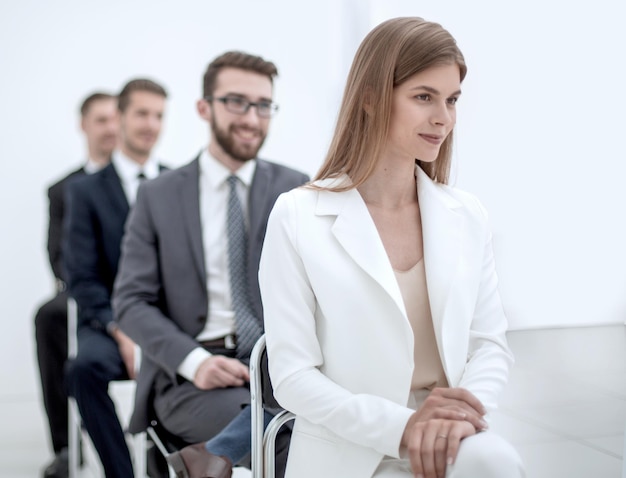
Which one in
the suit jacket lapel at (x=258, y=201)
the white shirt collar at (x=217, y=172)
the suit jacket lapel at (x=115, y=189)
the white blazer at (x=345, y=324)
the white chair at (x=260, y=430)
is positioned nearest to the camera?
the white blazer at (x=345, y=324)

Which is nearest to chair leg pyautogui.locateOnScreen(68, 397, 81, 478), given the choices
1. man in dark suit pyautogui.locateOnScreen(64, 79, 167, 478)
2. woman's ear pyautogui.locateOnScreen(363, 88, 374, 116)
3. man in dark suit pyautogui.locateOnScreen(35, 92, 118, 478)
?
man in dark suit pyautogui.locateOnScreen(35, 92, 118, 478)

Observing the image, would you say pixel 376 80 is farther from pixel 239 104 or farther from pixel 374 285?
pixel 239 104

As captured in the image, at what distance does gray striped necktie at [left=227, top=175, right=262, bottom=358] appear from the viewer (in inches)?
105

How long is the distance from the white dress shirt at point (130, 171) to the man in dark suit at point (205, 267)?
1.31m

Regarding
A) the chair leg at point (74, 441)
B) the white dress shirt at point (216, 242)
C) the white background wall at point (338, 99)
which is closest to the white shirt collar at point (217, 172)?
the white dress shirt at point (216, 242)

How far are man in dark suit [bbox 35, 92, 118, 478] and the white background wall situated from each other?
50cm

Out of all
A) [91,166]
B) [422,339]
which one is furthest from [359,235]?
[91,166]

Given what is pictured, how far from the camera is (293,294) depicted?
5.09ft

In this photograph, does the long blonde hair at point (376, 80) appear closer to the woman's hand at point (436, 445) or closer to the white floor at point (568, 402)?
the woman's hand at point (436, 445)

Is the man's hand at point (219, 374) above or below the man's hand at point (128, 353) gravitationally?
above

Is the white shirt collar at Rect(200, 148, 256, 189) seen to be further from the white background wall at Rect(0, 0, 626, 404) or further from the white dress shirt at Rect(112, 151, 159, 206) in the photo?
the white dress shirt at Rect(112, 151, 159, 206)

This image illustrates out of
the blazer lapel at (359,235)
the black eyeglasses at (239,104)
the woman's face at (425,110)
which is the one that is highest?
the woman's face at (425,110)

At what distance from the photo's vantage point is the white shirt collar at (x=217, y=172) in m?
2.90

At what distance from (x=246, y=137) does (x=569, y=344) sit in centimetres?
140
